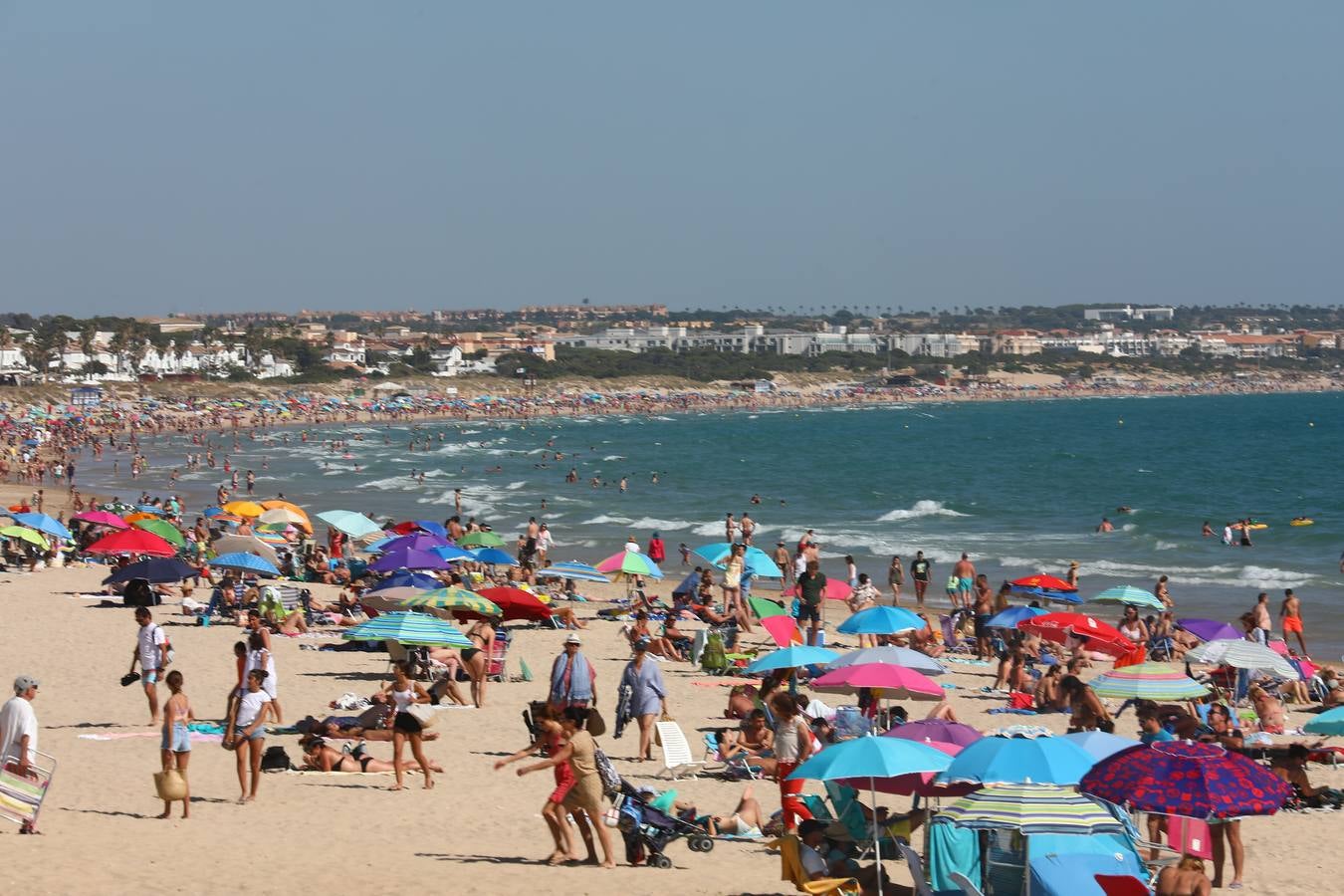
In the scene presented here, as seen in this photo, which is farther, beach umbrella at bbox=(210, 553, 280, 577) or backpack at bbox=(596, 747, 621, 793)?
beach umbrella at bbox=(210, 553, 280, 577)

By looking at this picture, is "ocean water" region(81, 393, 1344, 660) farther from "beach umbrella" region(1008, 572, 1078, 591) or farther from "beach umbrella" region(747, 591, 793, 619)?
"beach umbrella" region(747, 591, 793, 619)

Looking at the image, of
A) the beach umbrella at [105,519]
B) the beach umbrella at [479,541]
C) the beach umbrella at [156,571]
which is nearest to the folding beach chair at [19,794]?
the beach umbrella at [156,571]

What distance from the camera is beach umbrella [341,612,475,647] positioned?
12930 mm

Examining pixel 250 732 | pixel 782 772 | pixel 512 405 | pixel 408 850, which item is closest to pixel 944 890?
pixel 782 772

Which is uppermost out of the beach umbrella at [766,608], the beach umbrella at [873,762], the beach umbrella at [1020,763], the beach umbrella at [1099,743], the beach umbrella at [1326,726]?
the beach umbrella at [1020,763]

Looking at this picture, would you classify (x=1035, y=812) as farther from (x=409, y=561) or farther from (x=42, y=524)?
(x=42, y=524)

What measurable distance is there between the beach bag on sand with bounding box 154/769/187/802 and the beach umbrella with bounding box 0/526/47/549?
47.4 feet

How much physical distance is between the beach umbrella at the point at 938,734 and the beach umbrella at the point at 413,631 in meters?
5.15

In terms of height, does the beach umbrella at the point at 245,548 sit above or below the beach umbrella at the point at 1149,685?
below

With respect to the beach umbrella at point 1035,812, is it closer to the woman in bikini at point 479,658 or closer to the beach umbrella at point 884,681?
the beach umbrella at point 884,681

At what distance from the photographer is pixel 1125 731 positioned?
1358 cm

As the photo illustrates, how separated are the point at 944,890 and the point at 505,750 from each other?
16.7ft

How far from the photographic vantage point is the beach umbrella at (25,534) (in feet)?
71.6

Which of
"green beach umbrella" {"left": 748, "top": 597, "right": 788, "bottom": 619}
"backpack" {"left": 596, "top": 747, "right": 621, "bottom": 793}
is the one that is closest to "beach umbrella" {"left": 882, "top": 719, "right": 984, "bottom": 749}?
"backpack" {"left": 596, "top": 747, "right": 621, "bottom": 793}
